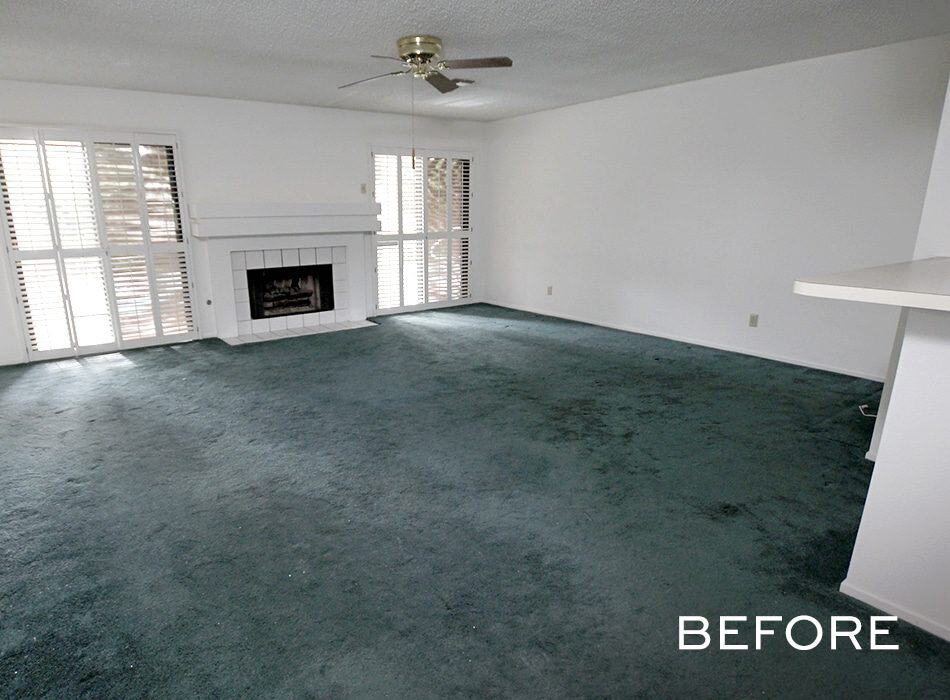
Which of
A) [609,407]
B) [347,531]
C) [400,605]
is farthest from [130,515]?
[609,407]

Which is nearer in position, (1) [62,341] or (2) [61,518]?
(2) [61,518]

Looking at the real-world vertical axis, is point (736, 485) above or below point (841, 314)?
below

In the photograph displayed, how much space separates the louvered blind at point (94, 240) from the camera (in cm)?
449

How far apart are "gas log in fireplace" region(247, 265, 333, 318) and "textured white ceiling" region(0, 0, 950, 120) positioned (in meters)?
1.77

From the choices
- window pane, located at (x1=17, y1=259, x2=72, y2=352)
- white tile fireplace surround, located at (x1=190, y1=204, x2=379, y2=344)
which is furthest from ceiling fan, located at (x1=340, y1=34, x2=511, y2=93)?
window pane, located at (x1=17, y1=259, x2=72, y2=352)

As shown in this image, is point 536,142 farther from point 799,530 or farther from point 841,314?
point 799,530

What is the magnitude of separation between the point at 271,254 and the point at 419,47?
10.0 feet

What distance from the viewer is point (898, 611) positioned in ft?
6.08

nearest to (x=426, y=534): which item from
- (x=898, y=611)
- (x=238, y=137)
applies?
(x=898, y=611)

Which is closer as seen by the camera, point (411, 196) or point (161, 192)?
point (161, 192)

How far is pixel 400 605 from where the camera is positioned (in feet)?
6.26

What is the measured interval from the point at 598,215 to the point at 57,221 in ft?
16.2

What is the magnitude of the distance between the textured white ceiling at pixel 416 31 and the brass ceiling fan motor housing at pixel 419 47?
62mm

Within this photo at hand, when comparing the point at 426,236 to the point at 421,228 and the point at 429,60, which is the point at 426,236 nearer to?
the point at 421,228
